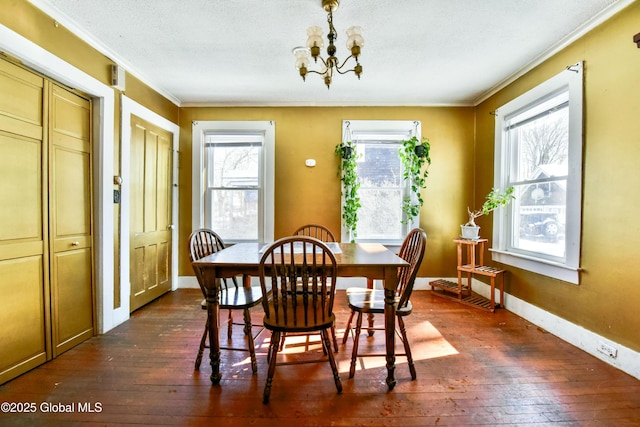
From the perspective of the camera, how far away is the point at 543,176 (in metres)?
2.74

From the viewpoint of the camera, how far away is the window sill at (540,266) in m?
2.35

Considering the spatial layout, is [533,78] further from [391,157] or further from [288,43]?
[288,43]

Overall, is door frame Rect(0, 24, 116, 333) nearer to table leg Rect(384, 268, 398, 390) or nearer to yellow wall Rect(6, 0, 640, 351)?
yellow wall Rect(6, 0, 640, 351)

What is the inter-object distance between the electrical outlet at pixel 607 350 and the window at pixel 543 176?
0.48 meters

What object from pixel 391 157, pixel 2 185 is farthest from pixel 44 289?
pixel 391 157

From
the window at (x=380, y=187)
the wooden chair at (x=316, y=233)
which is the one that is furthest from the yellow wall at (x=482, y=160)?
the wooden chair at (x=316, y=233)

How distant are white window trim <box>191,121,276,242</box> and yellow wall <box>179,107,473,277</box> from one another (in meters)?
0.07

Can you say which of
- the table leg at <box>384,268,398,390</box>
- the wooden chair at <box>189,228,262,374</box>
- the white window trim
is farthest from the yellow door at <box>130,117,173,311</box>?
the table leg at <box>384,268,398,390</box>

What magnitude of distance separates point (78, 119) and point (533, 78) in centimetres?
409

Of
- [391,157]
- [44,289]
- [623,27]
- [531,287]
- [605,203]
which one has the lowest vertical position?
[531,287]

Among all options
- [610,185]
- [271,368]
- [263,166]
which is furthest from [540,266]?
[263,166]

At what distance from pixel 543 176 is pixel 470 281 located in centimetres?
137

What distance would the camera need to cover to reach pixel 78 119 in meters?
2.33

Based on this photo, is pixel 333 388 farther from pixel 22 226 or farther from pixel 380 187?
pixel 380 187
